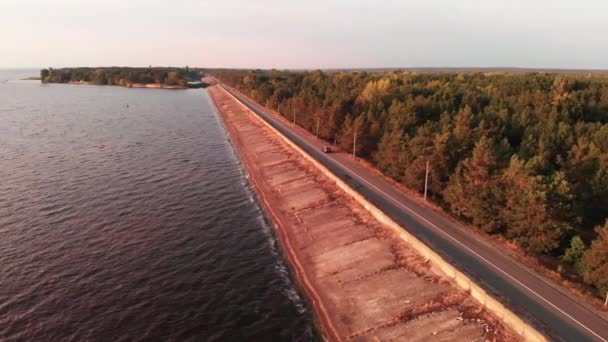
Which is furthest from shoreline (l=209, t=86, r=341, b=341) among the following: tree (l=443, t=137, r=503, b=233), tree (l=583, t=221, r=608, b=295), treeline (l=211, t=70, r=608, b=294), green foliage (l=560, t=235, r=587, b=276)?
green foliage (l=560, t=235, r=587, b=276)

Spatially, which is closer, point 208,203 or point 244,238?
point 244,238

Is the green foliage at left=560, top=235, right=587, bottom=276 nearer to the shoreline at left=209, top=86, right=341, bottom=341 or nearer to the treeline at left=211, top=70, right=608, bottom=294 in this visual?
the treeline at left=211, top=70, right=608, bottom=294

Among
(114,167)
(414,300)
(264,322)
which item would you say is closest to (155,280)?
(264,322)

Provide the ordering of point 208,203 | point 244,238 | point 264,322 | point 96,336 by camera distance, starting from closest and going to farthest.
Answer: point 96,336
point 264,322
point 244,238
point 208,203

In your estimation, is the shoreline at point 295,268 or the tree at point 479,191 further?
the tree at point 479,191

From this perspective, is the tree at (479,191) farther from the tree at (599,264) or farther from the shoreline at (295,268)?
the shoreline at (295,268)

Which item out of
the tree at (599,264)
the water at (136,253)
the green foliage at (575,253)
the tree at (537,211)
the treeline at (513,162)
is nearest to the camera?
Answer: the tree at (599,264)

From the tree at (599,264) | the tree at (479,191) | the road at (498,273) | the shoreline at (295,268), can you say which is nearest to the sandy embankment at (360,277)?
the shoreline at (295,268)

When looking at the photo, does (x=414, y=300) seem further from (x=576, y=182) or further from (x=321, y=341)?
(x=576, y=182)
